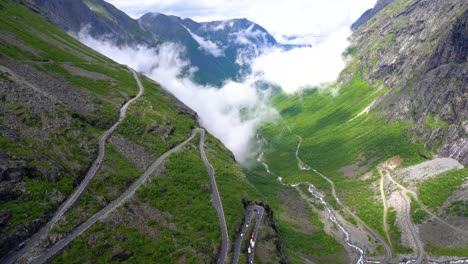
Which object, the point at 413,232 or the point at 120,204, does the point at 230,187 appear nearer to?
the point at 120,204

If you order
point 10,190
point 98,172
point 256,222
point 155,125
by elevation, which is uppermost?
point 155,125

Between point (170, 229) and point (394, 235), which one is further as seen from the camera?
point (394, 235)

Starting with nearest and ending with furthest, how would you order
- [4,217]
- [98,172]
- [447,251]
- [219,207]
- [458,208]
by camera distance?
[4,217]
[98,172]
[219,207]
[447,251]
[458,208]

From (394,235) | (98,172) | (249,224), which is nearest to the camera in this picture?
(98,172)

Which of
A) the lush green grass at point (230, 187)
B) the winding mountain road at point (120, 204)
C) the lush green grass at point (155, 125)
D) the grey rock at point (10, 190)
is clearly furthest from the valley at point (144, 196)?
the lush green grass at point (155, 125)

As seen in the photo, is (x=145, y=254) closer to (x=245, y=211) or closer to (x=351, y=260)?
(x=245, y=211)

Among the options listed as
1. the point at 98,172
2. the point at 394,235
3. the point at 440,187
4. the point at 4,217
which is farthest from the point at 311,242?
the point at 4,217
